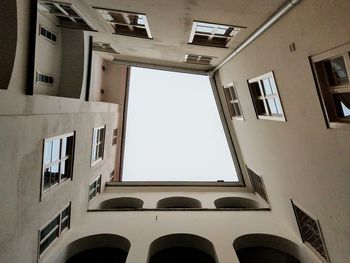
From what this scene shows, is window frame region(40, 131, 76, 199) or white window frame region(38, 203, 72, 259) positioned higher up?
window frame region(40, 131, 76, 199)

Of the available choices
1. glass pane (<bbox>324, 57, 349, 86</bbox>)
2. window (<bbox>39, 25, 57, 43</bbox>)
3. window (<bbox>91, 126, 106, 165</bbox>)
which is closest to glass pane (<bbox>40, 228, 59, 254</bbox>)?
window (<bbox>91, 126, 106, 165</bbox>)

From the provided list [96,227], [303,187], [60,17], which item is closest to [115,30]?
[60,17]

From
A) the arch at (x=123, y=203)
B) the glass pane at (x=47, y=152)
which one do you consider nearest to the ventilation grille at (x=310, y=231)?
the arch at (x=123, y=203)

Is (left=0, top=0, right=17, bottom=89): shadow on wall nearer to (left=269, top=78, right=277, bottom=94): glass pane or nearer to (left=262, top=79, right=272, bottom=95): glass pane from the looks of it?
(left=269, top=78, right=277, bottom=94): glass pane

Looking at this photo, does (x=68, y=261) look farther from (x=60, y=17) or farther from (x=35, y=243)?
(x=60, y=17)

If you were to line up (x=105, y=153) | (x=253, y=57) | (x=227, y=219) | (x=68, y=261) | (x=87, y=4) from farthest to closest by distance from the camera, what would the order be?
(x=105, y=153)
(x=227, y=219)
(x=68, y=261)
(x=253, y=57)
(x=87, y=4)

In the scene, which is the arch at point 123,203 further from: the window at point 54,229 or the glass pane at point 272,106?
the glass pane at point 272,106

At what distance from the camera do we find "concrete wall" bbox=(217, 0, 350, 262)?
377 cm

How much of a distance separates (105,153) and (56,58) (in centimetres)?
446

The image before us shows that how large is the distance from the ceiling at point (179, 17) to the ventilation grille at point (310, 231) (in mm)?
4536

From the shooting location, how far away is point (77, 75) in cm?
765

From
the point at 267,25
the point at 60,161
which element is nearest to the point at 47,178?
the point at 60,161

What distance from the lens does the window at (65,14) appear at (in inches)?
231

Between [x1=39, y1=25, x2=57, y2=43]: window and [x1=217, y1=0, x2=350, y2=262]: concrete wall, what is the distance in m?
5.16
